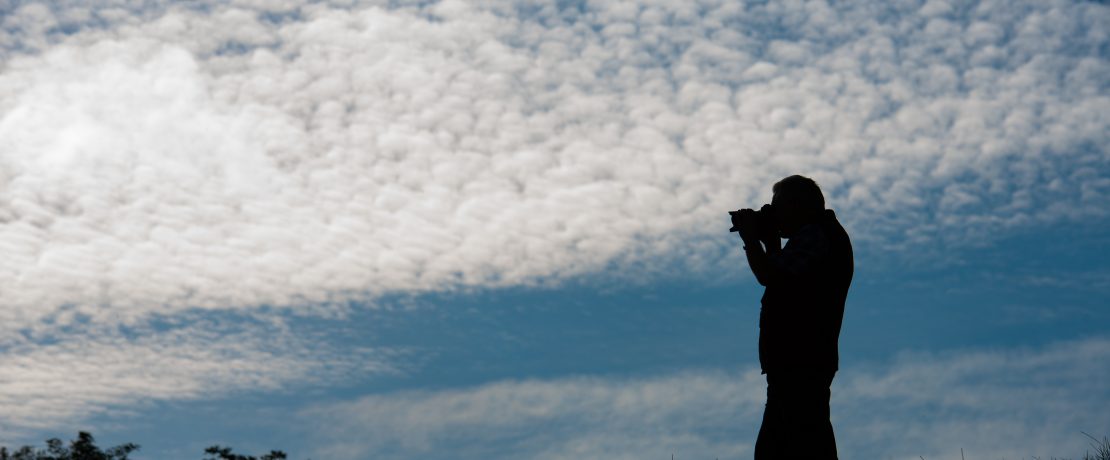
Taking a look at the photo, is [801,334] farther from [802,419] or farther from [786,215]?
[786,215]

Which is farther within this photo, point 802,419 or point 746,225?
point 746,225

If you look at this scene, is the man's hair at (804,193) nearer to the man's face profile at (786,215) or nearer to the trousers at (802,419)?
the man's face profile at (786,215)

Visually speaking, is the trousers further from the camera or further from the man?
the camera

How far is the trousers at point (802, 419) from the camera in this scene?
502cm

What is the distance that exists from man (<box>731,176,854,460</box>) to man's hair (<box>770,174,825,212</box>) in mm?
145

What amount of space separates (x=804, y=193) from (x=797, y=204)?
0.24 feet

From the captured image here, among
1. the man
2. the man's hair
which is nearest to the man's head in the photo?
the man's hair

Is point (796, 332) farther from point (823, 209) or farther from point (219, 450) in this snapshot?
point (219, 450)

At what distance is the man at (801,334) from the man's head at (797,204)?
117mm

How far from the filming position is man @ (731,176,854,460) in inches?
198

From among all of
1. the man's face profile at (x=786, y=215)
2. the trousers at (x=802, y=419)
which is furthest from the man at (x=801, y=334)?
the man's face profile at (x=786, y=215)

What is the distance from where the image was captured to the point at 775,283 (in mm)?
5035

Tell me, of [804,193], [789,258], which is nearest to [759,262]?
[789,258]

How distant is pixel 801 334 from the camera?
5.02 meters
